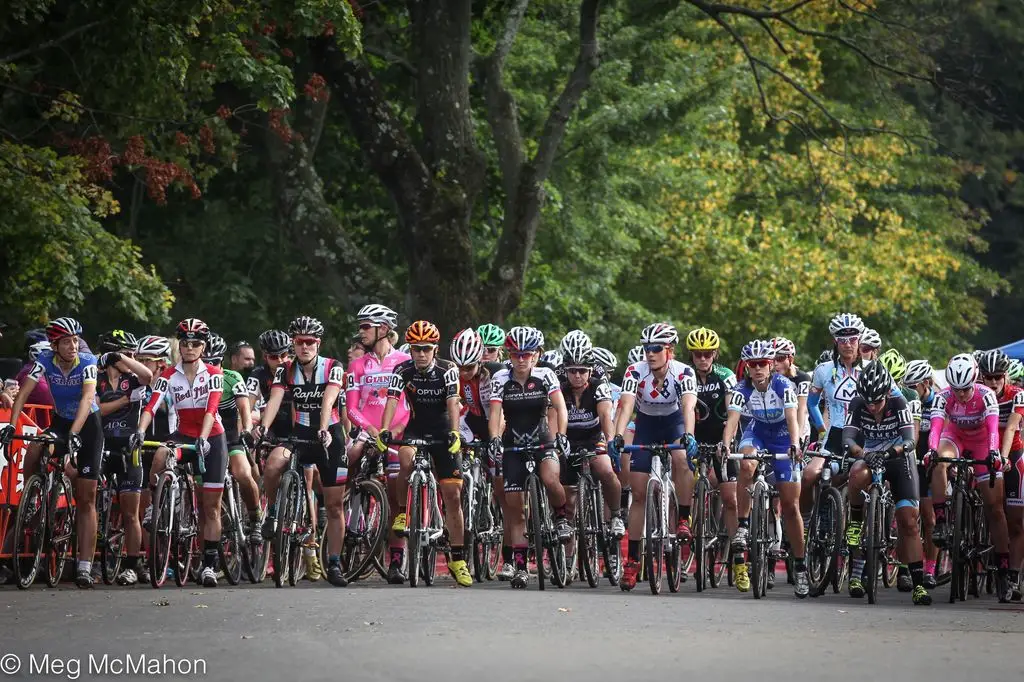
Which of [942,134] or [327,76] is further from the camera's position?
[942,134]

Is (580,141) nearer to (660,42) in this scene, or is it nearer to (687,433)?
(660,42)

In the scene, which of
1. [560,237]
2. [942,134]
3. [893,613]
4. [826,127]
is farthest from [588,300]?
[893,613]

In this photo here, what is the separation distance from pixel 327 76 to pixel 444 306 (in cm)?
318

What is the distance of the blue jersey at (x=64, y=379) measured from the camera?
1711cm

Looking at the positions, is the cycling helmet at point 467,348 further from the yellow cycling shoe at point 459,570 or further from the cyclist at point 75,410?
the cyclist at point 75,410

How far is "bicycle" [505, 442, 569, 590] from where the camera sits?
1744 cm

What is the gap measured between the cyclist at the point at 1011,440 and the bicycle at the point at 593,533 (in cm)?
314

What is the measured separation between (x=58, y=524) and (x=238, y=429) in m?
1.93

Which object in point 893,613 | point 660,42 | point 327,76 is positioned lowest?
point 893,613

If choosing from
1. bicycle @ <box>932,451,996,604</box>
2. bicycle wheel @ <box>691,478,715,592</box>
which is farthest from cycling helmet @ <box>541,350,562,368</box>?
bicycle @ <box>932,451,996,604</box>

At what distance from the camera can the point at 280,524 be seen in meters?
17.0

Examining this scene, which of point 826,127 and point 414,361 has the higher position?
point 826,127

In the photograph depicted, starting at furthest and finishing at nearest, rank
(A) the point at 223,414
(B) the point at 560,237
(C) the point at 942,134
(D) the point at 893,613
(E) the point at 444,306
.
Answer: (C) the point at 942,134
(B) the point at 560,237
(E) the point at 444,306
(A) the point at 223,414
(D) the point at 893,613

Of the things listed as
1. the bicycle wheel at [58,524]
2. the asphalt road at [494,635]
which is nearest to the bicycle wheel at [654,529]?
the asphalt road at [494,635]
